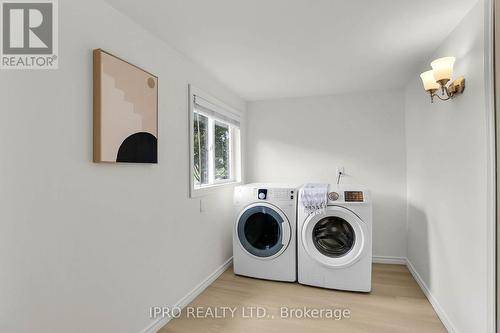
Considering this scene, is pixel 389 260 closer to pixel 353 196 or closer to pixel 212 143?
pixel 353 196

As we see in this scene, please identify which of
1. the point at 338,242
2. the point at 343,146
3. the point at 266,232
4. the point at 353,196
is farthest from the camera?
the point at 343,146

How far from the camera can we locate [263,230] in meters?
2.90

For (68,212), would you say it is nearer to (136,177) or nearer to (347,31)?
(136,177)

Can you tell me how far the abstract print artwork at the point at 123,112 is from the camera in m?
1.41

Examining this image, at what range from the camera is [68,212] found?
129cm

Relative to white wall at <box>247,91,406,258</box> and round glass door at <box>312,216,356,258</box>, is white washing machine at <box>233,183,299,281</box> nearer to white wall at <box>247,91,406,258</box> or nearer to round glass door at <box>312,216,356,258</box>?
round glass door at <box>312,216,356,258</box>

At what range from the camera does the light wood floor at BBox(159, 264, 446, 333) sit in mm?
1946

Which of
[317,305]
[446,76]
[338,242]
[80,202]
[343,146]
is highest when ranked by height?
[446,76]

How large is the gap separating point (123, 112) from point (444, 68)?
1.91 m

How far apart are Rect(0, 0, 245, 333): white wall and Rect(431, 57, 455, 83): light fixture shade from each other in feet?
5.87

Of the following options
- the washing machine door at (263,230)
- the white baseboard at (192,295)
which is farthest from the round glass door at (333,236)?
the white baseboard at (192,295)

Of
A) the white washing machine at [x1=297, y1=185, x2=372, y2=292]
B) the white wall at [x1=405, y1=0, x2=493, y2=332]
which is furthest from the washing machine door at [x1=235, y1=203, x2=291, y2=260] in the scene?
the white wall at [x1=405, y1=0, x2=493, y2=332]

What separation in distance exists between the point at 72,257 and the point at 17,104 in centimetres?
73

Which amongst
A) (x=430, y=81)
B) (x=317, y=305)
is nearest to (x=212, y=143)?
(x=317, y=305)
